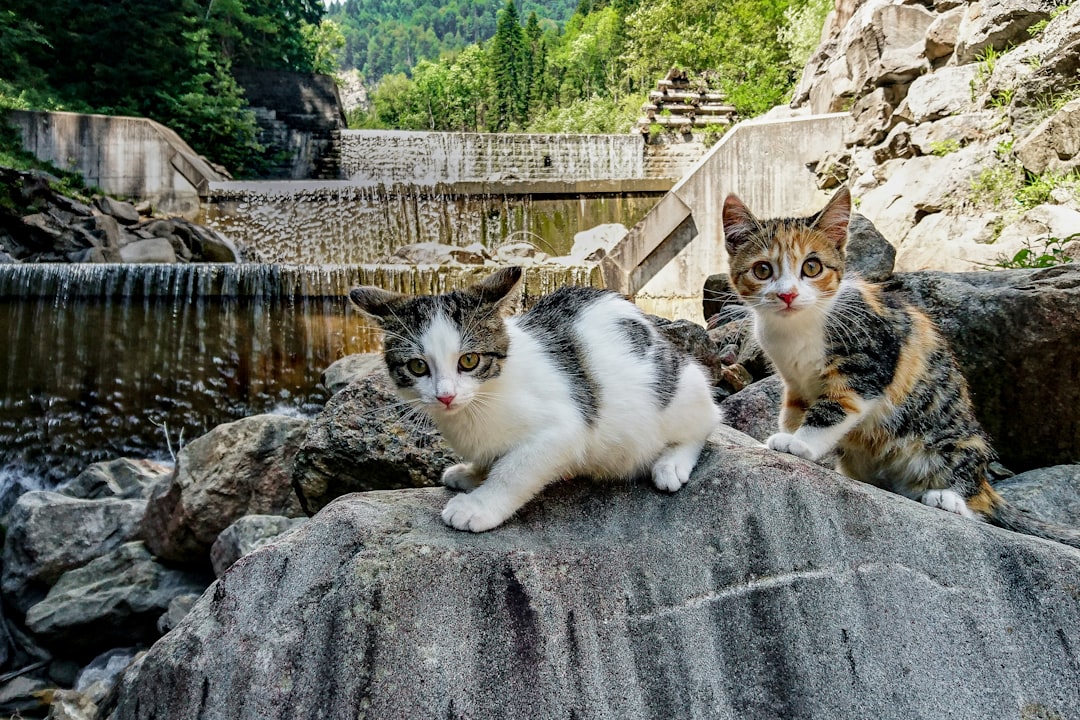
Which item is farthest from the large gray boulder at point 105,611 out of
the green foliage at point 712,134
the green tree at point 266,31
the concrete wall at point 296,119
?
the green tree at point 266,31

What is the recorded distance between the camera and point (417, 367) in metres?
2.16

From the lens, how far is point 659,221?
435 inches

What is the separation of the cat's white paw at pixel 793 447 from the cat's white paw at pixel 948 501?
49 centimetres

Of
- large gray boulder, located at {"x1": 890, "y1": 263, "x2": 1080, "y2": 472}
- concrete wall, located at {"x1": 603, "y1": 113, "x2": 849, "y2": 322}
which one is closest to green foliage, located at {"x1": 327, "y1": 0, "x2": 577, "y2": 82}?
concrete wall, located at {"x1": 603, "y1": 113, "x2": 849, "y2": 322}

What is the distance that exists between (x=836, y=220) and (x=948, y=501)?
1116 mm

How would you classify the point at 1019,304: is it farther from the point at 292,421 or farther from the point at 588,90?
the point at 588,90

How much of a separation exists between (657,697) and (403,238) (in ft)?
41.7

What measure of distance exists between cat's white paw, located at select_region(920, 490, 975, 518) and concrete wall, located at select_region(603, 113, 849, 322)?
331 inches

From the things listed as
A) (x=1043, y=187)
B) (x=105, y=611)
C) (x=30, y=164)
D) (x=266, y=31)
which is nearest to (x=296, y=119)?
(x=266, y=31)

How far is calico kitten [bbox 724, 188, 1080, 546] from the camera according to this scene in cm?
256

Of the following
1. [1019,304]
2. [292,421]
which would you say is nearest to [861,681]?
[1019,304]

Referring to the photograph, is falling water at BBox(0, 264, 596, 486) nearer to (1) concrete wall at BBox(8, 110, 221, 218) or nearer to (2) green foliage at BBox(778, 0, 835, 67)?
(1) concrete wall at BBox(8, 110, 221, 218)

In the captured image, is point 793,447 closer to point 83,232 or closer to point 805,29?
point 83,232

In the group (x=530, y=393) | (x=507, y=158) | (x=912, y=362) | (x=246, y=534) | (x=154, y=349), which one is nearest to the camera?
(x=530, y=393)
